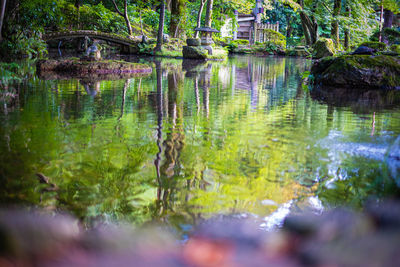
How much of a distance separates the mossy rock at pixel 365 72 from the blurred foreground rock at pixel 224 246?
8268mm

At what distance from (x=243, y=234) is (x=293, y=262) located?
30cm

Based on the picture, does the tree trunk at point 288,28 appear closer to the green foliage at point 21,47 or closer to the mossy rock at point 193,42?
the mossy rock at point 193,42

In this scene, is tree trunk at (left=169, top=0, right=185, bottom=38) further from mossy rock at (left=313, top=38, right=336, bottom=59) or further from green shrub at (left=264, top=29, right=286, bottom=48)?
green shrub at (left=264, top=29, right=286, bottom=48)

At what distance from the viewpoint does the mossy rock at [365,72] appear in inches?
370

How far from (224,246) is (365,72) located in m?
8.86

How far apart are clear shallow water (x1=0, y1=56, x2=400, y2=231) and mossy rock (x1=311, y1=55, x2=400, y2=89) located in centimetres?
330

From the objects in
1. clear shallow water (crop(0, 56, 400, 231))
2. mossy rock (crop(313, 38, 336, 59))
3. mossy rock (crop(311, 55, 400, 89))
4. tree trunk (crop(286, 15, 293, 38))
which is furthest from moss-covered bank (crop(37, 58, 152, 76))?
tree trunk (crop(286, 15, 293, 38))

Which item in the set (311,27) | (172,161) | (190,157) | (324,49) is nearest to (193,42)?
(324,49)

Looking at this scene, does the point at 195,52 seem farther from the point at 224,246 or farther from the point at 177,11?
the point at 224,246

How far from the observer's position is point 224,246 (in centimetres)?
174

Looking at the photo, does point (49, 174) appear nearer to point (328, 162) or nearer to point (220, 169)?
point (220, 169)

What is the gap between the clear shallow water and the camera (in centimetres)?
267

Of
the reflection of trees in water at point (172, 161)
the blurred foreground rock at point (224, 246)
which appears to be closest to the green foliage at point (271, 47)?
the reflection of trees in water at point (172, 161)

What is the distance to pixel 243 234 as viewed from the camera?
72.1 inches
